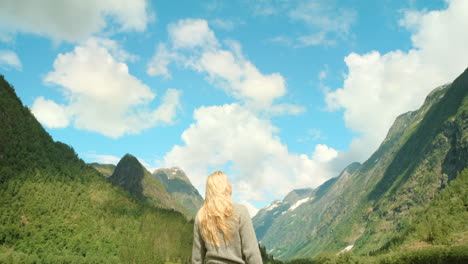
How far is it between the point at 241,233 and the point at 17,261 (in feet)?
670

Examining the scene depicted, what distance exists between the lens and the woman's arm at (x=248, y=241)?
8898 millimetres

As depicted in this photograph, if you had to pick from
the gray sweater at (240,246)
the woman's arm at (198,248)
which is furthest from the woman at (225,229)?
the woman's arm at (198,248)

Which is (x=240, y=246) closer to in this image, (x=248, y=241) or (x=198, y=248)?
(x=248, y=241)

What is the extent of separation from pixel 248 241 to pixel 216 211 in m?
1.02

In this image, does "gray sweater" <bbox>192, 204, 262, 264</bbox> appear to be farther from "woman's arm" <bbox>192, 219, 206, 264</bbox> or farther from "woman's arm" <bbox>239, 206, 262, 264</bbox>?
"woman's arm" <bbox>192, 219, 206, 264</bbox>

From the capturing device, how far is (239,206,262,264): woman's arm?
8.90 m

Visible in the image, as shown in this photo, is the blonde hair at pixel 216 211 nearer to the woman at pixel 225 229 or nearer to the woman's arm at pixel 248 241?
the woman at pixel 225 229

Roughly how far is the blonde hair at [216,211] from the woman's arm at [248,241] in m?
0.28

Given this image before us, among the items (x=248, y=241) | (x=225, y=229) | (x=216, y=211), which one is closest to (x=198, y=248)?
(x=225, y=229)

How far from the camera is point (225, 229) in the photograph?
9055 mm

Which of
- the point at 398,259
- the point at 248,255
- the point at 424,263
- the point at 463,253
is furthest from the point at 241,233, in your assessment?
the point at 398,259

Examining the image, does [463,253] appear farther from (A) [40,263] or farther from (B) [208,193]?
(A) [40,263]

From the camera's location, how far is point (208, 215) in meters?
9.31

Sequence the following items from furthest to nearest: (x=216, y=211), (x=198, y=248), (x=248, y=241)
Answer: (x=198, y=248)
(x=216, y=211)
(x=248, y=241)
